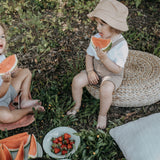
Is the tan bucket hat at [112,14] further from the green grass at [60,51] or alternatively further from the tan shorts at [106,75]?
the green grass at [60,51]

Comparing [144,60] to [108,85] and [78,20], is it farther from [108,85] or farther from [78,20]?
[78,20]

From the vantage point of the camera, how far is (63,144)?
8.62 ft

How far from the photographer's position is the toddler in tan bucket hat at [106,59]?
2.58 metres

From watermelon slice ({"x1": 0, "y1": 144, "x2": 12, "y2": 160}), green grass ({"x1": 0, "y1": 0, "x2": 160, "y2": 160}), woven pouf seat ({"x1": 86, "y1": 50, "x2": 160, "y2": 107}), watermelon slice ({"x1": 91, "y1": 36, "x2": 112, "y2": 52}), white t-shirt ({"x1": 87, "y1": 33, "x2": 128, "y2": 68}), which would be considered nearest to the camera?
watermelon slice ({"x1": 0, "y1": 144, "x2": 12, "y2": 160})

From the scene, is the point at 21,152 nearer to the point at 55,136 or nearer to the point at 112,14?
the point at 55,136

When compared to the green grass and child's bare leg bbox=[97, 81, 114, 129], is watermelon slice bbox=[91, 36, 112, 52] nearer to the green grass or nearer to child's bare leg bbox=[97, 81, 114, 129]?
child's bare leg bbox=[97, 81, 114, 129]

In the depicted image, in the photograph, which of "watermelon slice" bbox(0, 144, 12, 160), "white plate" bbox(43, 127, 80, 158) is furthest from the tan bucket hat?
"watermelon slice" bbox(0, 144, 12, 160)

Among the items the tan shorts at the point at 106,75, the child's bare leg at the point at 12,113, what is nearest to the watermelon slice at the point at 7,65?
the child's bare leg at the point at 12,113

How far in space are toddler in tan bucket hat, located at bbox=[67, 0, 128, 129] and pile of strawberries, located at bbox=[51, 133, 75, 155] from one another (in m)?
0.57

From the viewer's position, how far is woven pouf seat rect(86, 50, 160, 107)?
10.2 ft

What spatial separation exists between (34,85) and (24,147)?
1.33 metres

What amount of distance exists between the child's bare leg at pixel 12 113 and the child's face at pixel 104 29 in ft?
4.47

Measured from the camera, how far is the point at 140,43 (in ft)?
14.8

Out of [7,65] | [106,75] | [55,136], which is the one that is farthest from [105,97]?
[7,65]
